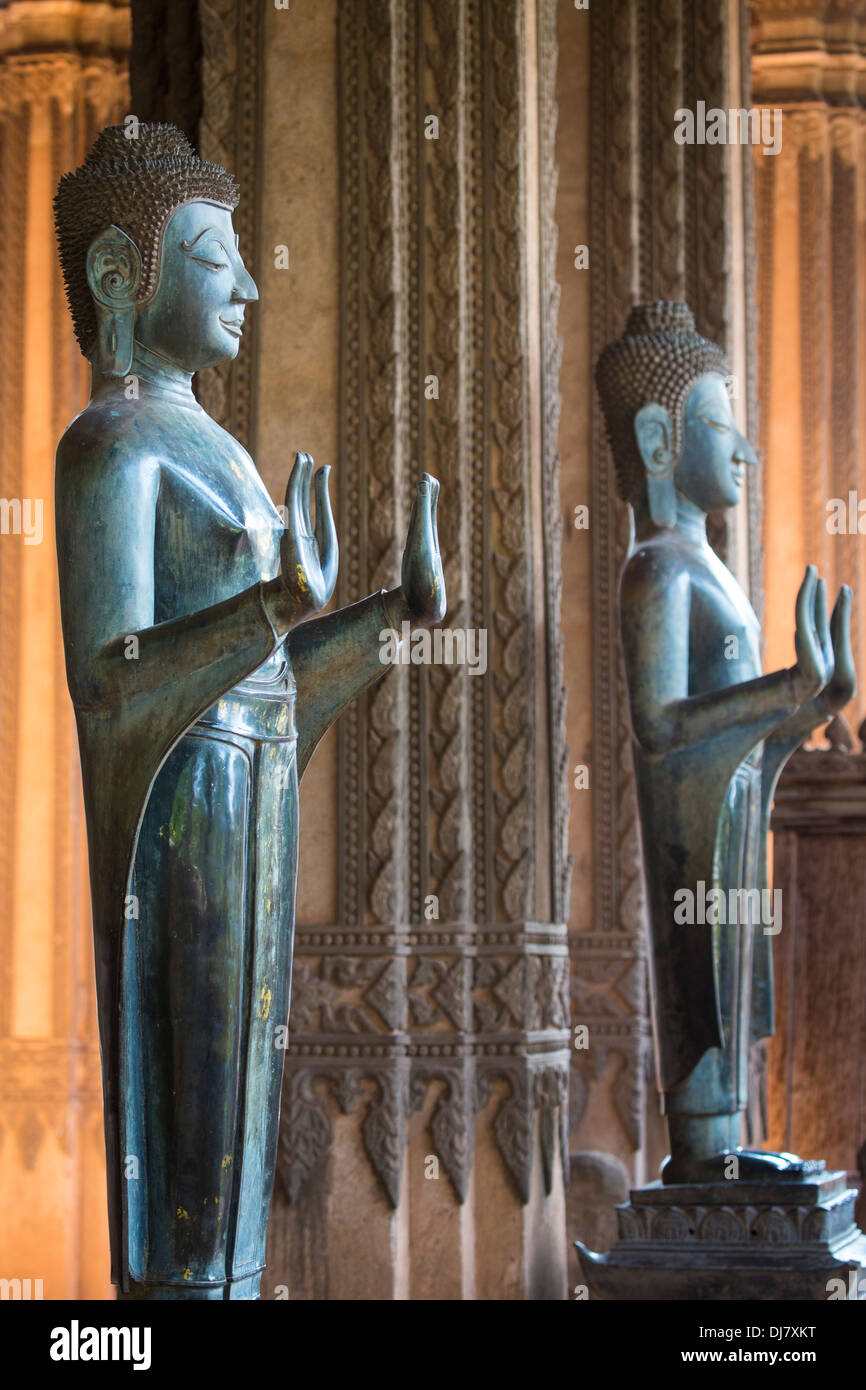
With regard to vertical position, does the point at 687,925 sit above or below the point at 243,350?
below

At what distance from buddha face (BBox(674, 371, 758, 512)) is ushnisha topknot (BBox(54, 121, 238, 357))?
2.15 metres

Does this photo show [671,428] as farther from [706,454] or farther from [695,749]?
[695,749]

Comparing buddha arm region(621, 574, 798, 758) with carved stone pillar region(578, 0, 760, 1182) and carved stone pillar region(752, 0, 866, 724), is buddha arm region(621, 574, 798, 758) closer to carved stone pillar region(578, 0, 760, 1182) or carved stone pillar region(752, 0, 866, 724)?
carved stone pillar region(578, 0, 760, 1182)

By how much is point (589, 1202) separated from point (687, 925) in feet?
6.80

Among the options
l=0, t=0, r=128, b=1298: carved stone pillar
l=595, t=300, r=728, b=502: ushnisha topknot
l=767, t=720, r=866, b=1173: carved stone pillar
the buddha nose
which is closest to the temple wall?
l=595, t=300, r=728, b=502: ushnisha topknot

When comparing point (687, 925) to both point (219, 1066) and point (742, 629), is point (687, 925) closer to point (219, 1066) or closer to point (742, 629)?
point (742, 629)

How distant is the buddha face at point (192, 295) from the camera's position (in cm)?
378

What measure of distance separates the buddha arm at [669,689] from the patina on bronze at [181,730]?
71.4 inches

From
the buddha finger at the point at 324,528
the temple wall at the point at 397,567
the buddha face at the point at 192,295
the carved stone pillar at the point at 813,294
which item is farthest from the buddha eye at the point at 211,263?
the carved stone pillar at the point at 813,294

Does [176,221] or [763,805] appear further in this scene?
[763,805]

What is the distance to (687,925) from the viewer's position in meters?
5.50

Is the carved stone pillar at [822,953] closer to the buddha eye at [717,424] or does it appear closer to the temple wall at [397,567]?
the temple wall at [397,567]
